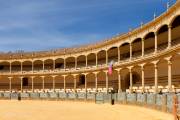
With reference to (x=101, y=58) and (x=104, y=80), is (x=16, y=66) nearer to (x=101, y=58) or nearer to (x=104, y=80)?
(x=101, y=58)

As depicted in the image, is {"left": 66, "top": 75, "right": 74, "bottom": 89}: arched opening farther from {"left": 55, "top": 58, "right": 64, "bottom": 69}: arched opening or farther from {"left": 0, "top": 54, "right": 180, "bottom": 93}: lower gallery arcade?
{"left": 55, "top": 58, "right": 64, "bottom": 69}: arched opening

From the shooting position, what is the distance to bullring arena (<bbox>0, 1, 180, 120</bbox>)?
27822 millimetres

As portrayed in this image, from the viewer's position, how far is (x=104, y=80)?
55.1 m

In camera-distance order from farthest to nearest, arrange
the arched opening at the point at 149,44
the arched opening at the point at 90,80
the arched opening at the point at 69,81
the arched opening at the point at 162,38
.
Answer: the arched opening at the point at 69,81
the arched opening at the point at 90,80
the arched opening at the point at 149,44
the arched opening at the point at 162,38

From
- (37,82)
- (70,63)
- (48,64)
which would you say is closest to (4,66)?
(37,82)

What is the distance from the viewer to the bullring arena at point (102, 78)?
27.8 meters

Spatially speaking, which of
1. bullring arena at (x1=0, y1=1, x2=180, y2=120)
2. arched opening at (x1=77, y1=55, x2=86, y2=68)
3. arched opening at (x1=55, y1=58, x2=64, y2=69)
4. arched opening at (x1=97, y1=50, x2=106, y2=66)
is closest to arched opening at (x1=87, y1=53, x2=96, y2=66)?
bullring arena at (x1=0, y1=1, x2=180, y2=120)

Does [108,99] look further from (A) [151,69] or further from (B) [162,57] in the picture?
(B) [162,57]

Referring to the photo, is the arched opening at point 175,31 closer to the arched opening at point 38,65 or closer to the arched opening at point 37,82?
the arched opening at point 37,82

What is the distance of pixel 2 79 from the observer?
65.1m

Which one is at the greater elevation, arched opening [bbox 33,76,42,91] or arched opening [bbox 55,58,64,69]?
arched opening [bbox 55,58,64,69]

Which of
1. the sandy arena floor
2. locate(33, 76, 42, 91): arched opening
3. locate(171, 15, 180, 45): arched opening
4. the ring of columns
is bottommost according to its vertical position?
the sandy arena floor

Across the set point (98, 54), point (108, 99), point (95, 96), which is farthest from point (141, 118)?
point (98, 54)

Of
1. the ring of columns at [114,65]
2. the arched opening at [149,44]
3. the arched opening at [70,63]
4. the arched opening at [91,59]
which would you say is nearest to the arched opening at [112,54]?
the ring of columns at [114,65]
